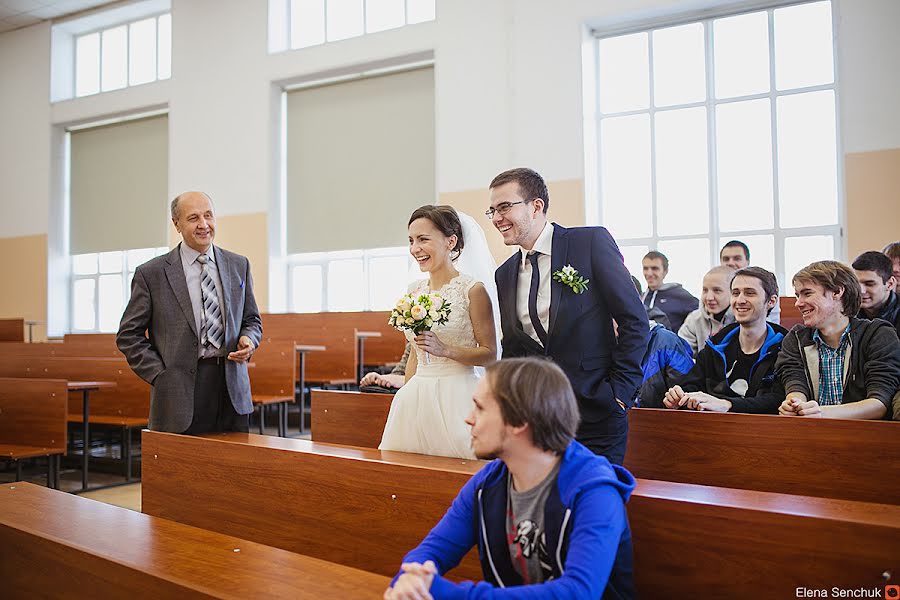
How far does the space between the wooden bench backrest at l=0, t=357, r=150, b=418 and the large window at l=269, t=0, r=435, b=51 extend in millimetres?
5898

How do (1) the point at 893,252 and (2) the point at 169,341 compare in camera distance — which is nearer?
(2) the point at 169,341

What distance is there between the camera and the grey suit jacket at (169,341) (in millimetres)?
3084

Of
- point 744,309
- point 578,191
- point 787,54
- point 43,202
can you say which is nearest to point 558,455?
point 744,309

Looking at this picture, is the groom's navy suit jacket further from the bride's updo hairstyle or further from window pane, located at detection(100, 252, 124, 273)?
window pane, located at detection(100, 252, 124, 273)

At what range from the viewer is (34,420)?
4820 millimetres

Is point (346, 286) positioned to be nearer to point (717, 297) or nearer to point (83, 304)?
point (83, 304)

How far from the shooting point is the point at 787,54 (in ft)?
25.9

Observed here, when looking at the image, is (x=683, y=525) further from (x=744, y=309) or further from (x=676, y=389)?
(x=744, y=309)

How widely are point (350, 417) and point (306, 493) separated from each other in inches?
47.2

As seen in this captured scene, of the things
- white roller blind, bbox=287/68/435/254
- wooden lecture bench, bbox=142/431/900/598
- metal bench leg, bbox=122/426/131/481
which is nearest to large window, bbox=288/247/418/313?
white roller blind, bbox=287/68/435/254

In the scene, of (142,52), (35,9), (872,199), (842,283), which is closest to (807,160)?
(872,199)

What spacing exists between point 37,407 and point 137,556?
3472mm

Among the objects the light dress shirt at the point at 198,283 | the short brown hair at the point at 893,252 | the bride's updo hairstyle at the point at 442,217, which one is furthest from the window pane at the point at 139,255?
the short brown hair at the point at 893,252

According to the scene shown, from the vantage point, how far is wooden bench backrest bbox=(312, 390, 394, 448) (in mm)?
3543
